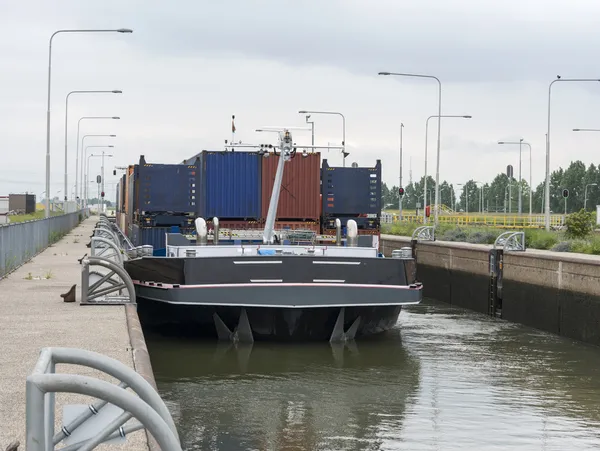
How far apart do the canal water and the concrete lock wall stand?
69 cm

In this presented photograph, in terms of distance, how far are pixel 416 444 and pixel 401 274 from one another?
7.40 meters

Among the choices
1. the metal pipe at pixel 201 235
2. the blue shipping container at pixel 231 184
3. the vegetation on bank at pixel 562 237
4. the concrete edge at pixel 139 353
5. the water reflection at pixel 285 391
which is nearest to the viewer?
the concrete edge at pixel 139 353

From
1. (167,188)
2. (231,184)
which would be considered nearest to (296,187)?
(231,184)

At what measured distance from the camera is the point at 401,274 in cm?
1888

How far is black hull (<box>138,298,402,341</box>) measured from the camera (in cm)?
1844

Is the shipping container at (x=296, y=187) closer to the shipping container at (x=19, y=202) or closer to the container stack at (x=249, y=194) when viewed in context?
the container stack at (x=249, y=194)

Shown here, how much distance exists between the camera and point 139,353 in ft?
37.0

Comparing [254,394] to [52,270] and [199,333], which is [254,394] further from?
[52,270]

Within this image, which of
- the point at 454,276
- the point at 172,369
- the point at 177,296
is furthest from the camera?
the point at 454,276

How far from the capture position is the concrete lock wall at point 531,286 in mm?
20891

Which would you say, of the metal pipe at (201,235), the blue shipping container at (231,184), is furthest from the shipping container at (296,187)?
the metal pipe at (201,235)

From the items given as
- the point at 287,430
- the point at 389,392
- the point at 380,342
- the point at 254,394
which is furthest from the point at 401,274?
the point at 287,430

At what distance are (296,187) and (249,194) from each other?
4.04 feet

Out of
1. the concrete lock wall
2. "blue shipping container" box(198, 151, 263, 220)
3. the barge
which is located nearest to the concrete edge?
the barge
